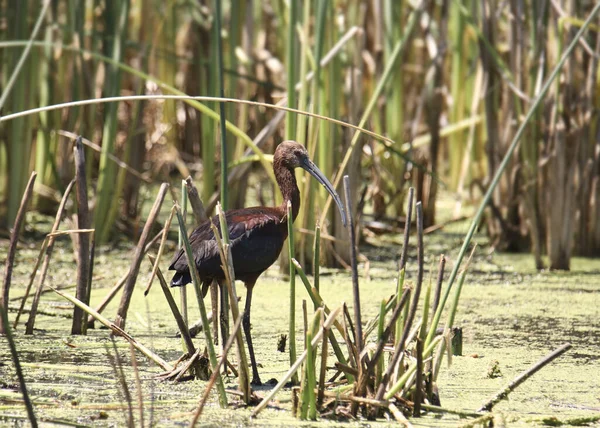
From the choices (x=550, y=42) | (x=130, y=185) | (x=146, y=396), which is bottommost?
(x=146, y=396)

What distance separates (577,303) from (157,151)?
12.4ft

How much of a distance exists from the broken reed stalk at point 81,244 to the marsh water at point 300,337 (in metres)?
0.07

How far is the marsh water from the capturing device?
2.42 meters

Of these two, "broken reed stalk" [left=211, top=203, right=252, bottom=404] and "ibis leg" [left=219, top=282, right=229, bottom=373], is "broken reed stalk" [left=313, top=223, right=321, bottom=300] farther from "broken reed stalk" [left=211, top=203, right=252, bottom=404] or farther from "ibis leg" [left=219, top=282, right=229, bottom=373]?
"ibis leg" [left=219, top=282, right=229, bottom=373]

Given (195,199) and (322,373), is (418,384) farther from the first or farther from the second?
(195,199)

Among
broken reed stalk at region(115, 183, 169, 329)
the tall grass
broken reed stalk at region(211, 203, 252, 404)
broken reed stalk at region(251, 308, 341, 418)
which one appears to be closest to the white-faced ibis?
broken reed stalk at region(115, 183, 169, 329)

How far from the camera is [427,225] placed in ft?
18.9

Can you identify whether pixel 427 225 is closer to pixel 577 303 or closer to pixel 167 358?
pixel 577 303

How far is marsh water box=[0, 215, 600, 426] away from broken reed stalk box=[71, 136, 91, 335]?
0.07 metres

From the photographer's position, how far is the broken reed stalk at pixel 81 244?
10.0 ft

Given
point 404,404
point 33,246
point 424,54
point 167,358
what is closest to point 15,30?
point 33,246

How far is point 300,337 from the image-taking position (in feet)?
11.2

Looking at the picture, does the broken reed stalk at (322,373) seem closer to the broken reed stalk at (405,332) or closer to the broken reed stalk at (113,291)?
the broken reed stalk at (405,332)

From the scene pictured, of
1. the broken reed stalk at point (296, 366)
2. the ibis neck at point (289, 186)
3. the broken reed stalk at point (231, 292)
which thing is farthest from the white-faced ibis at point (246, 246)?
the broken reed stalk at point (296, 366)
